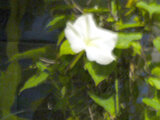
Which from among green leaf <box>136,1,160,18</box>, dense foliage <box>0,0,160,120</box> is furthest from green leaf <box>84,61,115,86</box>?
green leaf <box>136,1,160,18</box>

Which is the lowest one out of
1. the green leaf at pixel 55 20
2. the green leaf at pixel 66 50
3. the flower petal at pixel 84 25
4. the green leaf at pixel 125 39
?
the green leaf at pixel 66 50

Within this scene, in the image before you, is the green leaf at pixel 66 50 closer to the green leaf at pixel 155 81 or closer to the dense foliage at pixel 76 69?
the dense foliage at pixel 76 69

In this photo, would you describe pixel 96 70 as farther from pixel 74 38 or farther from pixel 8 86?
pixel 8 86

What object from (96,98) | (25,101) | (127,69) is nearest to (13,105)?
(25,101)

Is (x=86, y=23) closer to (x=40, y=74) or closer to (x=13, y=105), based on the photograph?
(x=40, y=74)

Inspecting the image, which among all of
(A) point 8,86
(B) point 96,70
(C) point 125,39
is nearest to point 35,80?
(A) point 8,86

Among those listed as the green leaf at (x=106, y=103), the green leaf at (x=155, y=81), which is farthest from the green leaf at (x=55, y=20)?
the green leaf at (x=155, y=81)
